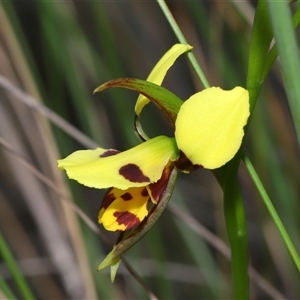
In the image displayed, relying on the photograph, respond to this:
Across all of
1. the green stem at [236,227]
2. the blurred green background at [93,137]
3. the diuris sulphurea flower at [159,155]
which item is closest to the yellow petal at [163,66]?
the diuris sulphurea flower at [159,155]

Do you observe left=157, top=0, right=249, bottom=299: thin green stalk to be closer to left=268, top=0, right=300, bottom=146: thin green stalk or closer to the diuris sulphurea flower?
the diuris sulphurea flower

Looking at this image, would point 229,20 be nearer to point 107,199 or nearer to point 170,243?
point 107,199

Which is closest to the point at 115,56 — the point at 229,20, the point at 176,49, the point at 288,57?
the point at 229,20

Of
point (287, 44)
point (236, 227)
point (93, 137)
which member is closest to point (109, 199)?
point (236, 227)

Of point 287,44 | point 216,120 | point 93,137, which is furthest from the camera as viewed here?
point 93,137

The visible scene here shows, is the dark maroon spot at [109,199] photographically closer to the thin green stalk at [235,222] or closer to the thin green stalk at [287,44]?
the thin green stalk at [235,222]

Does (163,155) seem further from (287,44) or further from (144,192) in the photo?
(287,44)

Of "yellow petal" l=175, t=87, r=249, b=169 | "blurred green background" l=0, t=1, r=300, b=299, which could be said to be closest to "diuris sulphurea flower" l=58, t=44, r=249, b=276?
"yellow petal" l=175, t=87, r=249, b=169
